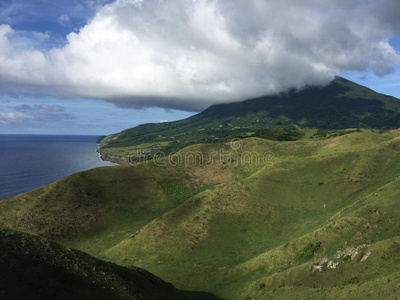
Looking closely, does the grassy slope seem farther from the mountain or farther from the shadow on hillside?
the mountain

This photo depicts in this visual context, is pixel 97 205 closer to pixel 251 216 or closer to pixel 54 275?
pixel 251 216

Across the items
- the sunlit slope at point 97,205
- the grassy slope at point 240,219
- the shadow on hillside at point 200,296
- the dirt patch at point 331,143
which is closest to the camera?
the grassy slope at point 240,219

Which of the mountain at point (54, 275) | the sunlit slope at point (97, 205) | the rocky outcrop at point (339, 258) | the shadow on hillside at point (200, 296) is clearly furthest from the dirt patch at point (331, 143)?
the mountain at point (54, 275)

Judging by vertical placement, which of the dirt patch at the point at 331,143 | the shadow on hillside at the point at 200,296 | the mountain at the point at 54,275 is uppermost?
the dirt patch at the point at 331,143

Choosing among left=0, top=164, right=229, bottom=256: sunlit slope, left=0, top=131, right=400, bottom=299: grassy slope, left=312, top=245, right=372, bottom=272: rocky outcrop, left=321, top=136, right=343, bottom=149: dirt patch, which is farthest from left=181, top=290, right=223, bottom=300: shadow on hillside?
left=321, top=136, right=343, bottom=149: dirt patch

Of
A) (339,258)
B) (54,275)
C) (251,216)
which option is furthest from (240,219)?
(54,275)

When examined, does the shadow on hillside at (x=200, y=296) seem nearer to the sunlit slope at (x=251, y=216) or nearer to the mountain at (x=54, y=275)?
the sunlit slope at (x=251, y=216)
